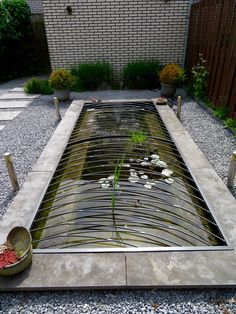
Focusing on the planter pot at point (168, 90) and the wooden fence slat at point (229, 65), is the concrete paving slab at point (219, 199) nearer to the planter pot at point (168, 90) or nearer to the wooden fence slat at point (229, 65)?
the wooden fence slat at point (229, 65)

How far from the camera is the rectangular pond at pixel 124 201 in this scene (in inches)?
76.2

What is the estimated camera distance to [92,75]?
630 centimetres

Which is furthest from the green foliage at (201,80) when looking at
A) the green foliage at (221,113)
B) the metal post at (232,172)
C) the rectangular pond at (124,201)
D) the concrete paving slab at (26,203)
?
the concrete paving slab at (26,203)

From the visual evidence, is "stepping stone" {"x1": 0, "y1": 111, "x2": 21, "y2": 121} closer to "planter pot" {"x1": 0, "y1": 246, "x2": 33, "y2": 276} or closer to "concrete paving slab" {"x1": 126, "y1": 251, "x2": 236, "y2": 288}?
"planter pot" {"x1": 0, "y1": 246, "x2": 33, "y2": 276}

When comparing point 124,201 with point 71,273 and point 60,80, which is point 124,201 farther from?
point 60,80

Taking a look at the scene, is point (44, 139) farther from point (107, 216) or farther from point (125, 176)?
point (107, 216)

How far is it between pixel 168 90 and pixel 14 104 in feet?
11.0

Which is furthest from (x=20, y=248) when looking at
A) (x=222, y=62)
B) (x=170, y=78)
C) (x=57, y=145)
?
(x=170, y=78)

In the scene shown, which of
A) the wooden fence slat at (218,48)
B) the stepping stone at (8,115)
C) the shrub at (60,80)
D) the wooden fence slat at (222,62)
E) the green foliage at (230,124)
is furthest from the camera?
the shrub at (60,80)

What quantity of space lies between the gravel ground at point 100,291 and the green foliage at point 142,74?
150 cm

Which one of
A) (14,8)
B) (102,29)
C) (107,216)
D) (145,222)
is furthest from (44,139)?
(14,8)

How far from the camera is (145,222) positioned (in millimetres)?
2104

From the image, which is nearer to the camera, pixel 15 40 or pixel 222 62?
pixel 222 62

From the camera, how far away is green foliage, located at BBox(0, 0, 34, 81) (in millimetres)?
7809
